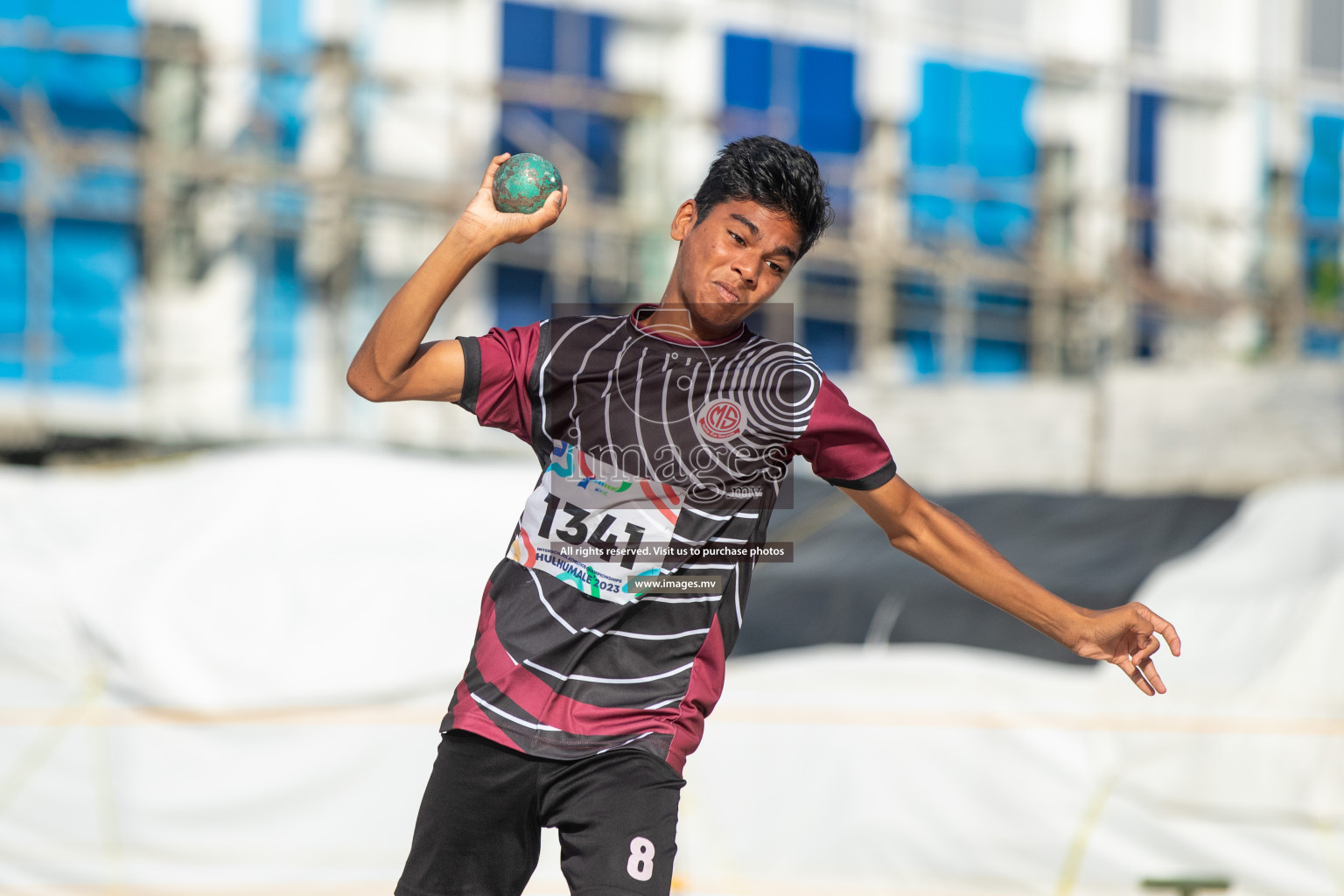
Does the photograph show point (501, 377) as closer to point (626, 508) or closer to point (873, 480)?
point (626, 508)

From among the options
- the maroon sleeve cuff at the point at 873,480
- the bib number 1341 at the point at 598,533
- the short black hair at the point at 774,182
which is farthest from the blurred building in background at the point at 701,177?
the bib number 1341 at the point at 598,533

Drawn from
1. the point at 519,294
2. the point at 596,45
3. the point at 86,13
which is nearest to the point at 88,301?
the point at 86,13

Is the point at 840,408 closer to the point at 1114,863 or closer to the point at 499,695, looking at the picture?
the point at 499,695

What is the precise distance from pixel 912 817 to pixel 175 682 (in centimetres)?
302

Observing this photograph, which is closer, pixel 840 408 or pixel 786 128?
pixel 840 408

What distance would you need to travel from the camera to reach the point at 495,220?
2162 millimetres

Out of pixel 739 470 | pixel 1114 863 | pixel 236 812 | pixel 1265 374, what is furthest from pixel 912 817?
pixel 1265 374

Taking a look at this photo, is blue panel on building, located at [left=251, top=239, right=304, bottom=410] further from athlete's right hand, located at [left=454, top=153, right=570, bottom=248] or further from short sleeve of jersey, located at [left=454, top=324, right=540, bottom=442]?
athlete's right hand, located at [left=454, top=153, right=570, bottom=248]

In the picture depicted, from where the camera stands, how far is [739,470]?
2.43m

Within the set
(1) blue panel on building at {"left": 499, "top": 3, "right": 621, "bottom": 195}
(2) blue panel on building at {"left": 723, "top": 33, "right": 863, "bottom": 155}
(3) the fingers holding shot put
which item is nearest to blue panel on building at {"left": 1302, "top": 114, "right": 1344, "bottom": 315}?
(2) blue panel on building at {"left": 723, "top": 33, "right": 863, "bottom": 155}

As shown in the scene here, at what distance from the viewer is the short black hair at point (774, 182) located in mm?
2328

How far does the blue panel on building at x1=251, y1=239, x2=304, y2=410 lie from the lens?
1349 centimetres

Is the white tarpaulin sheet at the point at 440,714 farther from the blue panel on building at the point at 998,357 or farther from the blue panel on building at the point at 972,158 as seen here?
the blue panel on building at the point at 998,357

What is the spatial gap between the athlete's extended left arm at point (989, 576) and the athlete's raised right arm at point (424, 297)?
72cm
